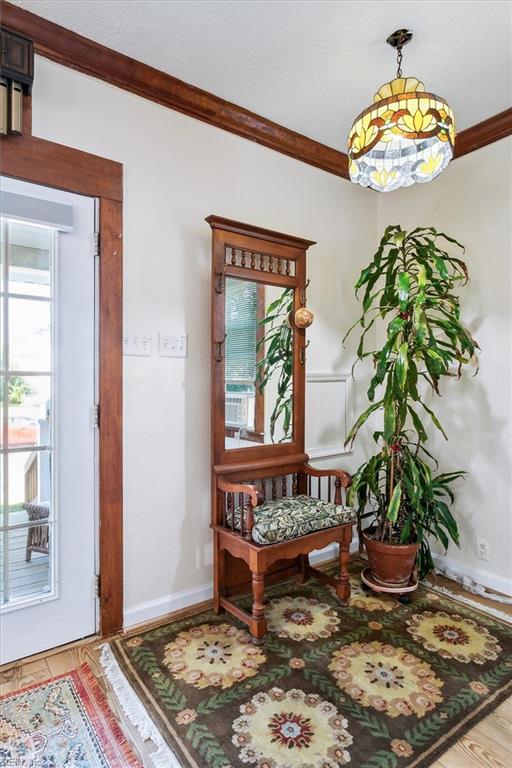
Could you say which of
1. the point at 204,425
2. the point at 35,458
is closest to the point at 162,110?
the point at 204,425

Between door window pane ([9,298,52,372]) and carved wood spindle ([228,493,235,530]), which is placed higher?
door window pane ([9,298,52,372])

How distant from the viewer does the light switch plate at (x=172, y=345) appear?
226 centimetres

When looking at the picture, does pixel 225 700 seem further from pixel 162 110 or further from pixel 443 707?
pixel 162 110

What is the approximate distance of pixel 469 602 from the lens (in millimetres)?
2449

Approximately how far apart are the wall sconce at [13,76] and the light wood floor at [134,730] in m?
2.25

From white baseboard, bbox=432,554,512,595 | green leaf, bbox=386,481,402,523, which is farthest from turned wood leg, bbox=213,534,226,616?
white baseboard, bbox=432,554,512,595

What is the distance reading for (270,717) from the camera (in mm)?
1582

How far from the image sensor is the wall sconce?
174cm

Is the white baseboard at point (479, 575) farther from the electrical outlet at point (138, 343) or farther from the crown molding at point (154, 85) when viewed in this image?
the crown molding at point (154, 85)

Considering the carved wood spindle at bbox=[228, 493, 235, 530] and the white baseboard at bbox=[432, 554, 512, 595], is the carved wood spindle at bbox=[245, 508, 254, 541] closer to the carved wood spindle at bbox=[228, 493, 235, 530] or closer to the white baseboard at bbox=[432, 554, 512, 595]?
the carved wood spindle at bbox=[228, 493, 235, 530]

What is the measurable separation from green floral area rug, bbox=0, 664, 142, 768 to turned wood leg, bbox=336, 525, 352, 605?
4.25 ft

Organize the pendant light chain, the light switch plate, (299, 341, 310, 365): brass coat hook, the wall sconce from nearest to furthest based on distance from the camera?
1. the wall sconce
2. the pendant light chain
3. the light switch plate
4. (299, 341, 310, 365): brass coat hook

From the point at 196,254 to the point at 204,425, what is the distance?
0.96 m

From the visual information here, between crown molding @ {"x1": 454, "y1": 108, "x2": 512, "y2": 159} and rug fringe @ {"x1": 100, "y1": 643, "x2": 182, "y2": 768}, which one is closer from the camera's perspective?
rug fringe @ {"x1": 100, "y1": 643, "x2": 182, "y2": 768}
